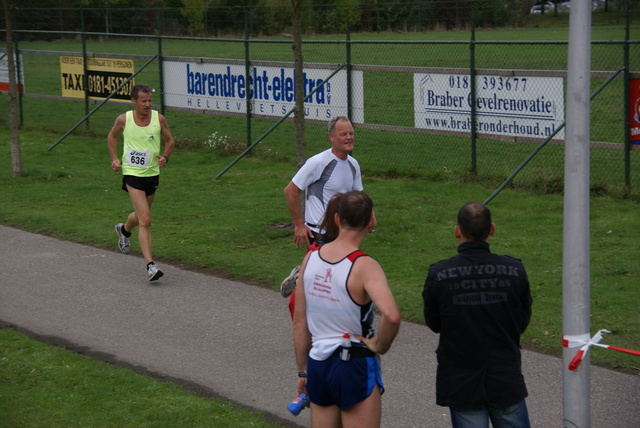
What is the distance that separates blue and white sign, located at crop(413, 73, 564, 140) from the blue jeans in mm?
8387

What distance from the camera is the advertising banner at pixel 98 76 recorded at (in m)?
18.5

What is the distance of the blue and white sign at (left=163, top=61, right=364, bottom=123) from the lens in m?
14.7

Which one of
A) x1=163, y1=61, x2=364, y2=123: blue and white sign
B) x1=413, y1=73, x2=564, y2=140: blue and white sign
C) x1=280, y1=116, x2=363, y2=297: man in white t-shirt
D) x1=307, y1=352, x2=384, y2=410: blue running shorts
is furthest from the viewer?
x1=163, y1=61, x2=364, y2=123: blue and white sign

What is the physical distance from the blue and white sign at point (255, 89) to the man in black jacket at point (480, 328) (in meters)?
10.6

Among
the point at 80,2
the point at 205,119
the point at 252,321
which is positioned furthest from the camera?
the point at 80,2

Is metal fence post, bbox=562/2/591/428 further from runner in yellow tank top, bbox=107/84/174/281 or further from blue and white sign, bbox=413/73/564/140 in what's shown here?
blue and white sign, bbox=413/73/564/140

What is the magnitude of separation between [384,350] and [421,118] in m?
9.95

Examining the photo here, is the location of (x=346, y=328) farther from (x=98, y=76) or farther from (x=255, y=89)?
(x=98, y=76)

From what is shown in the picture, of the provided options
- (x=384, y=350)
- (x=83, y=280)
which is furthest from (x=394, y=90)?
(x=384, y=350)

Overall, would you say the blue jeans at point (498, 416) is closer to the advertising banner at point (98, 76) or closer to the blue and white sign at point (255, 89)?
the blue and white sign at point (255, 89)

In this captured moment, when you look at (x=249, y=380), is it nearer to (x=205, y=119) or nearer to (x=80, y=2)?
(x=205, y=119)

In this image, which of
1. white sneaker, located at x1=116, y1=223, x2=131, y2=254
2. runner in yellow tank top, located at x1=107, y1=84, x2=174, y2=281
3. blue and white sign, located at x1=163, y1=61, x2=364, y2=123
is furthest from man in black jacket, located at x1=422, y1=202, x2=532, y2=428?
blue and white sign, located at x1=163, y1=61, x2=364, y2=123

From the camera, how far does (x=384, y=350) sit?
13.0 ft

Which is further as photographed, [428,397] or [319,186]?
[319,186]
